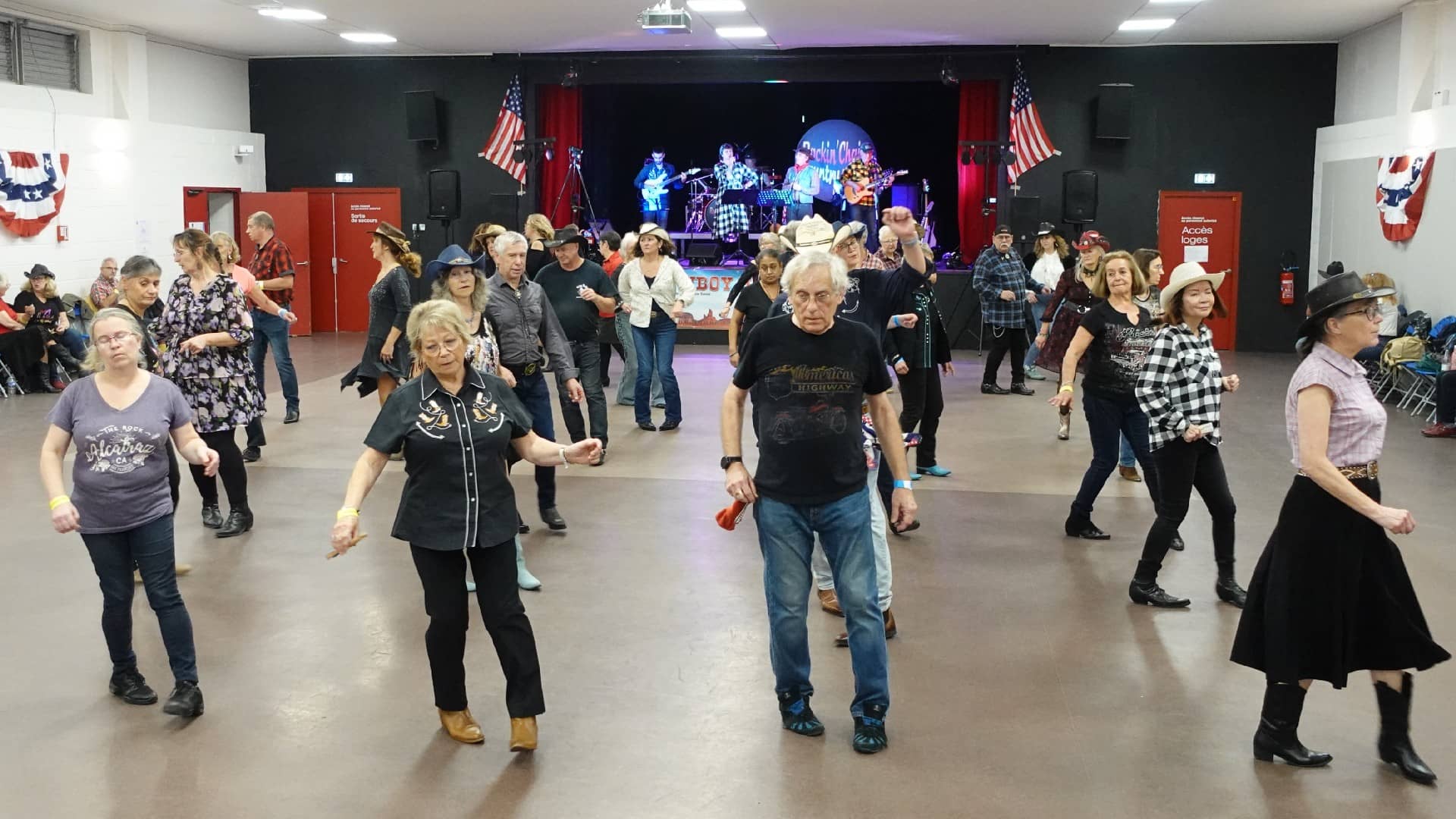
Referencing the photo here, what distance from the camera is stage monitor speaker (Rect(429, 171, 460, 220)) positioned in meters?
17.3

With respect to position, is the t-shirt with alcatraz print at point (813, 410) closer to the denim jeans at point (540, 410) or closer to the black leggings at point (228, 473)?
the denim jeans at point (540, 410)

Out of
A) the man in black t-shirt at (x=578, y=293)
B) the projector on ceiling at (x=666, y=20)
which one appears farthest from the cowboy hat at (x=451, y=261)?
the projector on ceiling at (x=666, y=20)

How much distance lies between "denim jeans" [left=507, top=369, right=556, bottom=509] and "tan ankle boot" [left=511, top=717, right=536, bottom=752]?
2455 mm

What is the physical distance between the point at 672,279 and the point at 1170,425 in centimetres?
526

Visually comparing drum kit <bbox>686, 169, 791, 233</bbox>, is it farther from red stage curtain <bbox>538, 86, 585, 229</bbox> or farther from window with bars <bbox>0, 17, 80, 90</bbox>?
window with bars <bbox>0, 17, 80, 90</bbox>

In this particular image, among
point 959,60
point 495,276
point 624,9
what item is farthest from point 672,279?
point 959,60

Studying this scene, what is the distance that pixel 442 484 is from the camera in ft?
12.4

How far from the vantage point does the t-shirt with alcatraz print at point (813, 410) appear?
384 centimetres

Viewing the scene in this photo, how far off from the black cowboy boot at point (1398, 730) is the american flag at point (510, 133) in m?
14.8

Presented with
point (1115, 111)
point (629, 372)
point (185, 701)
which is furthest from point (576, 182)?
point (185, 701)

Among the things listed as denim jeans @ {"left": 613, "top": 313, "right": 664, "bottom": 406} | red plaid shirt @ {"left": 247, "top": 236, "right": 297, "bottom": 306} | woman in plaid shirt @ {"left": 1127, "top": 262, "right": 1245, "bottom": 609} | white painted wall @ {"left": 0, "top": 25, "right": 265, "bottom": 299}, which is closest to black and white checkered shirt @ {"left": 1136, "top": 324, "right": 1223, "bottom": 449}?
woman in plaid shirt @ {"left": 1127, "top": 262, "right": 1245, "bottom": 609}

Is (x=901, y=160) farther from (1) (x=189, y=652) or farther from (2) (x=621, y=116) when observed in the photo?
(1) (x=189, y=652)

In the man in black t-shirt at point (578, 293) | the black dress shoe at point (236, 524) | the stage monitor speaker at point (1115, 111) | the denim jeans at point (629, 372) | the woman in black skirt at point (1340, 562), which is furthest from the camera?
the stage monitor speaker at point (1115, 111)

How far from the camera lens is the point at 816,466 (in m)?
3.84
